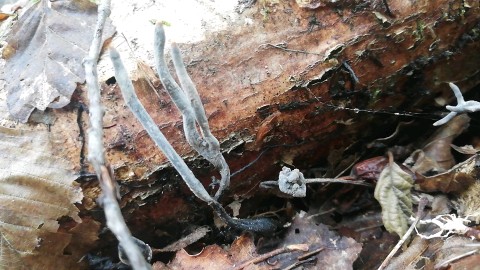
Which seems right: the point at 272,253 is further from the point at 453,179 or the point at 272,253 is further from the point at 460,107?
the point at 460,107

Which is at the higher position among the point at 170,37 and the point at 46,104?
the point at 170,37

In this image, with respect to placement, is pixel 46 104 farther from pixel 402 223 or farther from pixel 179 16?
pixel 402 223

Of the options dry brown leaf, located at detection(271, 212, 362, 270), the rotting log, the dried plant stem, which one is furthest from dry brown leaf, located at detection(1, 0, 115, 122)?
dry brown leaf, located at detection(271, 212, 362, 270)

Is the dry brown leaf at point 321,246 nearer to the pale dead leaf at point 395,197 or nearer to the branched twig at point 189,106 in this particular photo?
the pale dead leaf at point 395,197

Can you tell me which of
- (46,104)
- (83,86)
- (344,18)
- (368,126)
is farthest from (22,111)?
(368,126)

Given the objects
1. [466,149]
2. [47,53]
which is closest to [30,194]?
[47,53]

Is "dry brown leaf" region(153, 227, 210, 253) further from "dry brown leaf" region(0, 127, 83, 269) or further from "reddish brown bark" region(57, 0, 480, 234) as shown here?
"dry brown leaf" region(0, 127, 83, 269)
